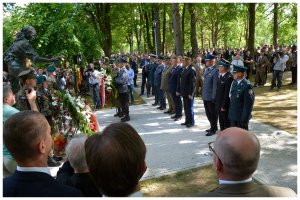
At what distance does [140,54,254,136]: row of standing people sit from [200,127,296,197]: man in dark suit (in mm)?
4302

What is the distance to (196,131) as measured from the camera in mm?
8445

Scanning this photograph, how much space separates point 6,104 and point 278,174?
13.4 feet

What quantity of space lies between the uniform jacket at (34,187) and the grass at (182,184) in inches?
122

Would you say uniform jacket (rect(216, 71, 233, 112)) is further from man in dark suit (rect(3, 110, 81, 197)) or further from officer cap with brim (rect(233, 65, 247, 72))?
man in dark suit (rect(3, 110, 81, 197))

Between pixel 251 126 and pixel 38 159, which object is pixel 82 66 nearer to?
pixel 251 126

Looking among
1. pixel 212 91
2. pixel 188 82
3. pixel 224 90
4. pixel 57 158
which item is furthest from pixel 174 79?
pixel 57 158

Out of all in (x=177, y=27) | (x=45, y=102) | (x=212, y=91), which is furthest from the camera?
(x=177, y=27)

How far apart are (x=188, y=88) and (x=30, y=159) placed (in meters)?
6.76

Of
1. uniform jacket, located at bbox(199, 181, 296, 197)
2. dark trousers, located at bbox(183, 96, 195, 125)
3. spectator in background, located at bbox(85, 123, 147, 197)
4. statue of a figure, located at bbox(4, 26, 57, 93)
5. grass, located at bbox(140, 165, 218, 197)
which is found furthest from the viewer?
dark trousers, located at bbox(183, 96, 195, 125)

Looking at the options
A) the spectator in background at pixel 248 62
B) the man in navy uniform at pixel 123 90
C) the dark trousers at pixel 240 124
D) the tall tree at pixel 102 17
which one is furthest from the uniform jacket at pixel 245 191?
the tall tree at pixel 102 17

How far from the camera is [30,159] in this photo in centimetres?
224

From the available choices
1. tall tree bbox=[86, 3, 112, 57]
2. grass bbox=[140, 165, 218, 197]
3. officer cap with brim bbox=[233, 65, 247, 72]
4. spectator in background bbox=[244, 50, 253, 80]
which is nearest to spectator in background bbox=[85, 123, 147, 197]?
grass bbox=[140, 165, 218, 197]

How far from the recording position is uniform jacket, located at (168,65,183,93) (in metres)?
9.71

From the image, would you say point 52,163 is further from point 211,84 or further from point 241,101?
point 211,84
